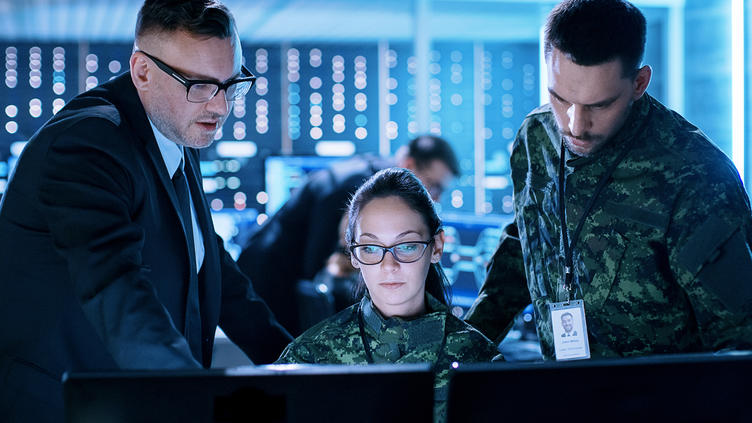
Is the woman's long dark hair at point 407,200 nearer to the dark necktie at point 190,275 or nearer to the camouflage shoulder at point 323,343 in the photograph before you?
the camouflage shoulder at point 323,343

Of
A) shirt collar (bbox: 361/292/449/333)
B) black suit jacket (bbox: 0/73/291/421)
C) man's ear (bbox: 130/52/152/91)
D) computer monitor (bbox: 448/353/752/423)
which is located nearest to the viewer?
computer monitor (bbox: 448/353/752/423)

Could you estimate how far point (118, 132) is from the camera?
140 centimetres

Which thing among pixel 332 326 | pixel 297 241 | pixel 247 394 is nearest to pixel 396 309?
pixel 332 326

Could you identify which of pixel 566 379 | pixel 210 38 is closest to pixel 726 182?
pixel 566 379

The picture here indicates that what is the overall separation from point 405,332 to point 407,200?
30 centimetres

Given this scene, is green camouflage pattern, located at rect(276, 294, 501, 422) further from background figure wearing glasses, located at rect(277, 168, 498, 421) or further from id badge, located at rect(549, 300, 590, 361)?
id badge, located at rect(549, 300, 590, 361)

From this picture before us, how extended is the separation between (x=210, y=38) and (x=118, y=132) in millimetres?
242

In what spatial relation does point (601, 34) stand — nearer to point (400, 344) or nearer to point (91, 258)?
point (400, 344)

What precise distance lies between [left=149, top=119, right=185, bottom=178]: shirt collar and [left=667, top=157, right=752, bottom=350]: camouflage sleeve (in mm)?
972

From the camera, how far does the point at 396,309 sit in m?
1.64

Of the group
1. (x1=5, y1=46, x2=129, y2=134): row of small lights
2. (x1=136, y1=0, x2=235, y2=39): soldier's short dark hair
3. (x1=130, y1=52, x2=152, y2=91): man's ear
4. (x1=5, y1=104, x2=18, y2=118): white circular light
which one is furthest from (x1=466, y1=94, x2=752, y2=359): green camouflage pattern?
(x1=5, y1=104, x2=18, y2=118): white circular light

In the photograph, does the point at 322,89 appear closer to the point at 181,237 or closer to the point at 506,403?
the point at 181,237

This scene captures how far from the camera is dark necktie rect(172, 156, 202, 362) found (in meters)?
1.51

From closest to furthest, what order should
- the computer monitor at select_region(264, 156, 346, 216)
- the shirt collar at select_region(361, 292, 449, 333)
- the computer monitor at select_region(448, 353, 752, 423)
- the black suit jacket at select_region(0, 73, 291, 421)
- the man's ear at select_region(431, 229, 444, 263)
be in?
the computer monitor at select_region(448, 353, 752, 423) → the black suit jacket at select_region(0, 73, 291, 421) → the shirt collar at select_region(361, 292, 449, 333) → the man's ear at select_region(431, 229, 444, 263) → the computer monitor at select_region(264, 156, 346, 216)
